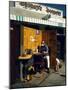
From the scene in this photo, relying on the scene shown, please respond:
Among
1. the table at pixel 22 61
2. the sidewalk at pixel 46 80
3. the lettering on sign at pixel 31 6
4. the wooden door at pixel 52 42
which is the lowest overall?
the sidewalk at pixel 46 80

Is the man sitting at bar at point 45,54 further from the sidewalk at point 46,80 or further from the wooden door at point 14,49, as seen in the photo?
the wooden door at point 14,49

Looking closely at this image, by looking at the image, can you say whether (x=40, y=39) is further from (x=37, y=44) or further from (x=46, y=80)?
(x=46, y=80)

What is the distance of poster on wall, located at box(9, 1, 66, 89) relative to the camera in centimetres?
179

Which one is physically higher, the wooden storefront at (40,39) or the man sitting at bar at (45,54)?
the wooden storefront at (40,39)

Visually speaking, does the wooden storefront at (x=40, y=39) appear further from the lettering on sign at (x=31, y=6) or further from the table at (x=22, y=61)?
the lettering on sign at (x=31, y=6)

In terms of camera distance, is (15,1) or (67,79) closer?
(15,1)

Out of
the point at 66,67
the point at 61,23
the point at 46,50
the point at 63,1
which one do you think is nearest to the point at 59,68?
the point at 66,67

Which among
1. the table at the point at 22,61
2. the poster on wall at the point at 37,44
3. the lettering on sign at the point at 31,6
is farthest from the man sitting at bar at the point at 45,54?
the lettering on sign at the point at 31,6

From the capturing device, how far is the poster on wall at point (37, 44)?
179 centimetres

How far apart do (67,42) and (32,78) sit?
46 cm

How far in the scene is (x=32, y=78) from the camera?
1.83 metres

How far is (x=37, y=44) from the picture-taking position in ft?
6.02

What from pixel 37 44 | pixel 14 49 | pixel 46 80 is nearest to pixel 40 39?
pixel 37 44

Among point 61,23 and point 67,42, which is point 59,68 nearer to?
point 67,42
